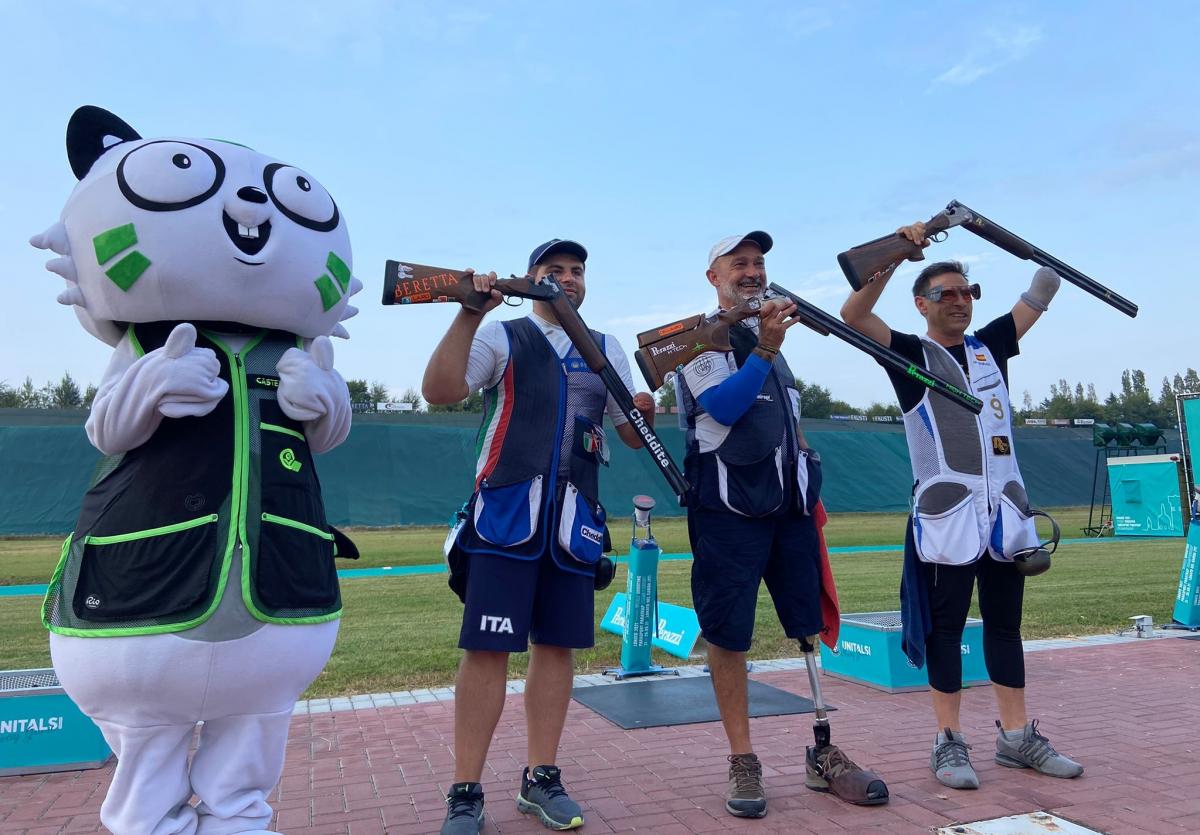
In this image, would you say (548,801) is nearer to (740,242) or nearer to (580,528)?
(580,528)

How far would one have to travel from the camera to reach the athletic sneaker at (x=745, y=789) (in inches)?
121

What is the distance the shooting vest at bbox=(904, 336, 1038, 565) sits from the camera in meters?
3.55

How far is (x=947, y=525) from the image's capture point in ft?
11.6

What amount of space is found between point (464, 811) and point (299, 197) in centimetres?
201

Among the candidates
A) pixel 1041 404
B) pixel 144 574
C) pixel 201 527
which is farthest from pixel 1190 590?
pixel 1041 404

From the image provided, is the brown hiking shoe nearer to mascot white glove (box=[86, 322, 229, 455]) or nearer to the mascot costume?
the mascot costume

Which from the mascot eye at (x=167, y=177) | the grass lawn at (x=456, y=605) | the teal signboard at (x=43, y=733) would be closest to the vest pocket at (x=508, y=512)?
the mascot eye at (x=167, y=177)

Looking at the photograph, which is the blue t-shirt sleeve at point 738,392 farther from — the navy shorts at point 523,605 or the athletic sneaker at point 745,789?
the athletic sneaker at point 745,789

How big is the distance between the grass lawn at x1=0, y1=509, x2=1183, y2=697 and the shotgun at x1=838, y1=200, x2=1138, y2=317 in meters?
3.20

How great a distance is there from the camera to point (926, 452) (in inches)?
145

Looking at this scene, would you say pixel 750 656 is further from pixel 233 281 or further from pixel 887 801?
pixel 233 281

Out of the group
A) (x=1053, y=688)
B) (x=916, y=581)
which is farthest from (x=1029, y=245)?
(x=1053, y=688)

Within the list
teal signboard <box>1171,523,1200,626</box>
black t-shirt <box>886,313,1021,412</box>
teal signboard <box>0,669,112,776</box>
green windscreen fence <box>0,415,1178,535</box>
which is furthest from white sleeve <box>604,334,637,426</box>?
green windscreen fence <box>0,415,1178,535</box>

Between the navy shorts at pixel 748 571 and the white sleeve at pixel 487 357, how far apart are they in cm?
95
